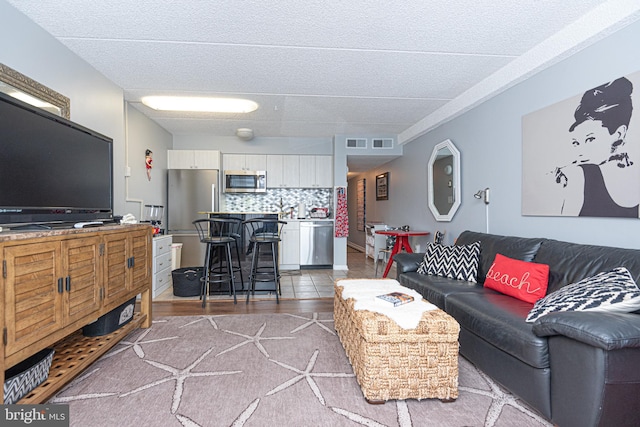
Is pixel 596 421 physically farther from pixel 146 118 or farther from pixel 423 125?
pixel 146 118

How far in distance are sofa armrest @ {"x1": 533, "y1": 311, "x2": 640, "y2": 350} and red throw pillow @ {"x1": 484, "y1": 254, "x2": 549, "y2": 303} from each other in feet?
2.76

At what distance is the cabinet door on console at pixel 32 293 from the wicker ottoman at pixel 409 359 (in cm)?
163

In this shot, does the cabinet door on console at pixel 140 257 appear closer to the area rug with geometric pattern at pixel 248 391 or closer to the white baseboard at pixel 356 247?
the area rug with geometric pattern at pixel 248 391

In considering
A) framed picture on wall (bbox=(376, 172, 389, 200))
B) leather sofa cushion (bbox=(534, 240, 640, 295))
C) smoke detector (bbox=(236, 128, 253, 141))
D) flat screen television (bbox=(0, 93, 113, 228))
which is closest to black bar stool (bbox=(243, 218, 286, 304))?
smoke detector (bbox=(236, 128, 253, 141))

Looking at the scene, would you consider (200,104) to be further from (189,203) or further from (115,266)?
(115,266)

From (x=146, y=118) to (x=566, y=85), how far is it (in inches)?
201

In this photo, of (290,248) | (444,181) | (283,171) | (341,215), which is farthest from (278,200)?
(444,181)

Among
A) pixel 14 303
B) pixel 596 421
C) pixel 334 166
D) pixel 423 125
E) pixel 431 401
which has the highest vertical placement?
pixel 423 125

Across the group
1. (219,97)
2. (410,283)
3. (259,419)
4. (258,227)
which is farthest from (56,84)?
(410,283)

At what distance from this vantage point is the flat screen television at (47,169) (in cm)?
168

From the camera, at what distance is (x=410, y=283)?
10.4 feet

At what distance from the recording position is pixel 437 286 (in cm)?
273

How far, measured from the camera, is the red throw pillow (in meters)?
2.25

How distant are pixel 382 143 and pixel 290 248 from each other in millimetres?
2624
